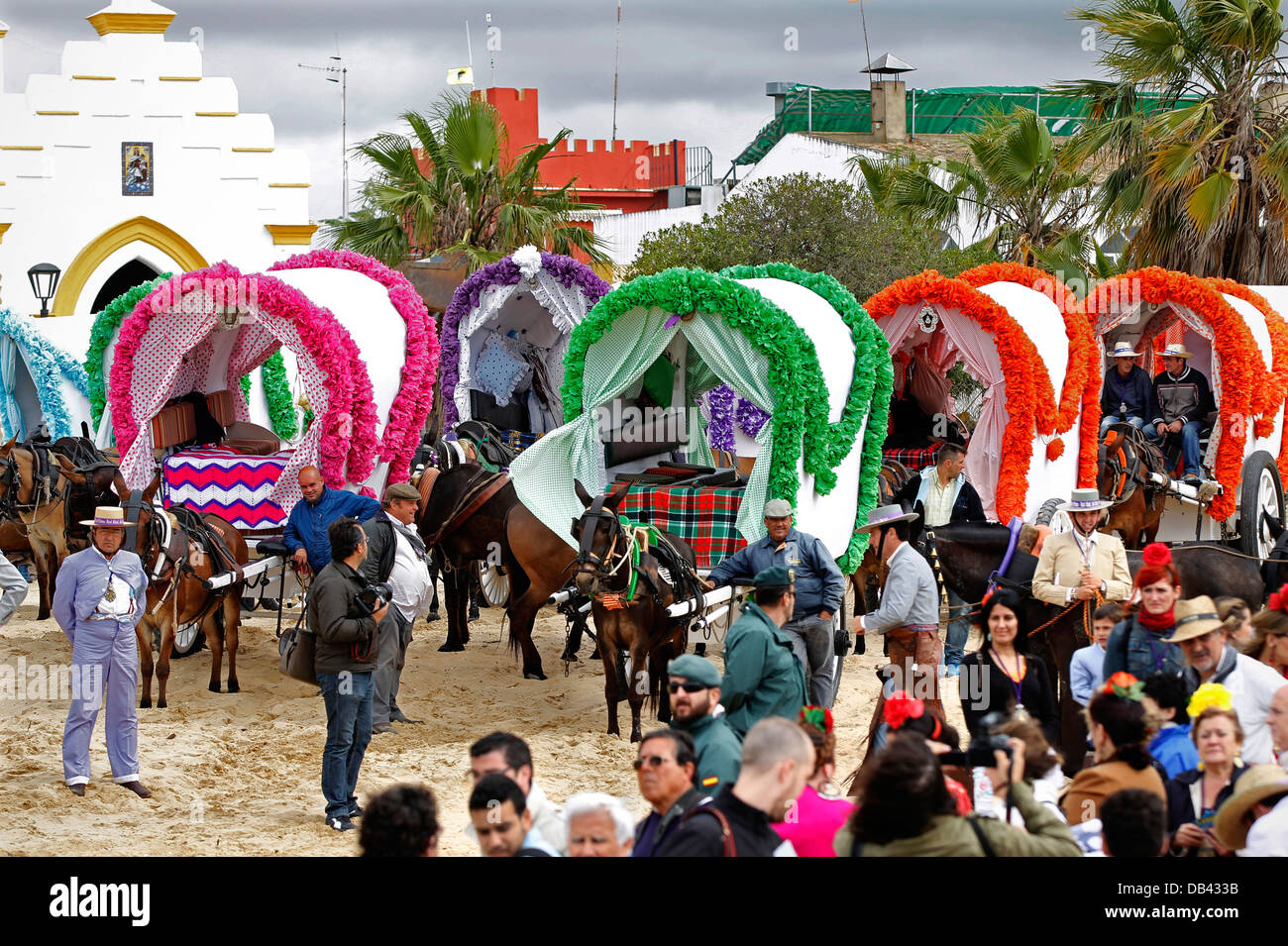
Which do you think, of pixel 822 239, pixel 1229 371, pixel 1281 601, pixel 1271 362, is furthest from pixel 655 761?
pixel 822 239

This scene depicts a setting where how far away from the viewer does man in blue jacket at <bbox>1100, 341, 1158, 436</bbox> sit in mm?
15008

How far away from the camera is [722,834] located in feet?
13.4

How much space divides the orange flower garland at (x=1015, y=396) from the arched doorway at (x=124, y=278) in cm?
1433

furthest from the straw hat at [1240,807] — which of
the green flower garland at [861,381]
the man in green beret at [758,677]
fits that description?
the green flower garland at [861,381]

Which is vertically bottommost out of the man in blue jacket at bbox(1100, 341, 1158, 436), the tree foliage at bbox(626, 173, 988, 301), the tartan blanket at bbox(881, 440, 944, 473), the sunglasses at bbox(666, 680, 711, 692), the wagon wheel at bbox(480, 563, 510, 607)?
the wagon wheel at bbox(480, 563, 510, 607)

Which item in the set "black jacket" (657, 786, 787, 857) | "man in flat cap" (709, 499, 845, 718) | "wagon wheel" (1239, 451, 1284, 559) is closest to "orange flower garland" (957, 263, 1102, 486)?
"wagon wheel" (1239, 451, 1284, 559)

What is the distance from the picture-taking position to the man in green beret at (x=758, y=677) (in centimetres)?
637

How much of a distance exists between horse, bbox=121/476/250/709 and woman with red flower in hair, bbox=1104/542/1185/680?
637cm

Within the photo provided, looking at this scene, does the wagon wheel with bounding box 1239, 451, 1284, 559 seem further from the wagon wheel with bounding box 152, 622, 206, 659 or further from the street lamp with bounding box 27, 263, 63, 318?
the street lamp with bounding box 27, 263, 63, 318

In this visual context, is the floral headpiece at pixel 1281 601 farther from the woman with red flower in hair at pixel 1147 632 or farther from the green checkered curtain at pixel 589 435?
the green checkered curtain at pixel 589 435

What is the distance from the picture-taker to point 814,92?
37.5 meters

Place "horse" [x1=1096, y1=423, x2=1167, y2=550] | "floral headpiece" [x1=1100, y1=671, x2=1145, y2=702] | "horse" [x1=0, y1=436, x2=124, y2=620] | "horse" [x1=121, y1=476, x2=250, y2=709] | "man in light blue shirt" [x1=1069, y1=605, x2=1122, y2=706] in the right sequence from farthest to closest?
"horse" [x1=1096, y1=423, x2=1167, y2=550], "horse" [x1=0, y1=436, x2=124, y2=620], "horse" [x1=121, y1=476, x2=250, y2=709], "man in light blue shirt" [x1=1069, y1=605, x2=1122, y2=706], "floral headpiece" [x1=1100, y1=671, x2=1145, y2=702]

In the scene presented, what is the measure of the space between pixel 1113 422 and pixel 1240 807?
1075 centimetres

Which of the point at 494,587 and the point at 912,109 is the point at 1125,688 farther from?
the point at 912,109
